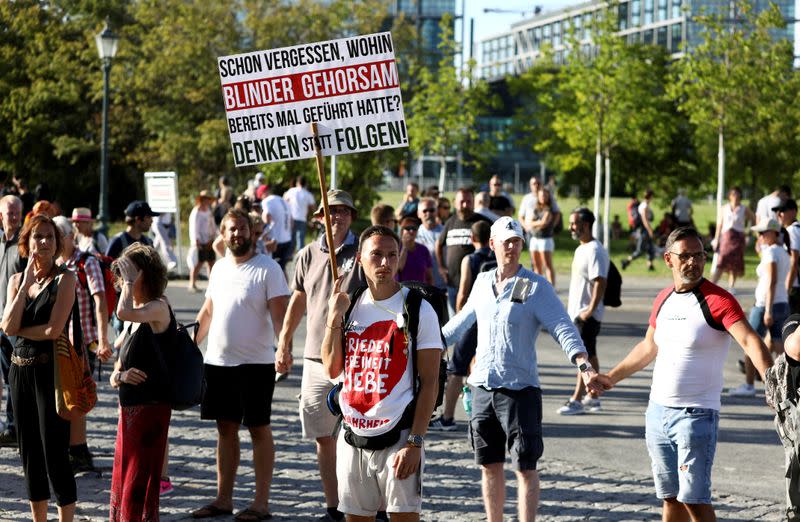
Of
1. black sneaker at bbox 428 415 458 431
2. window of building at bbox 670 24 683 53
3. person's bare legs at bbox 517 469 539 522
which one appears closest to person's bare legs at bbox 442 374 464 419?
black sneaker at bbox 428 415 458 431

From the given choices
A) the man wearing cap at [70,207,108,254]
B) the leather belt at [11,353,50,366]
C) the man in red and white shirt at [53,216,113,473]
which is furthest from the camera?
the man wearing cap at [70,207,108,254]

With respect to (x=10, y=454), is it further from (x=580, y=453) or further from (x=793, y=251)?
(x=793, y=251)

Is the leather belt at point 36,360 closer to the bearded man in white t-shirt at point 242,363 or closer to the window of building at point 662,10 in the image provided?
the bearded man in white t-shirt at point 242,363

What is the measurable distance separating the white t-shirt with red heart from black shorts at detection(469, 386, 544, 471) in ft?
4.72

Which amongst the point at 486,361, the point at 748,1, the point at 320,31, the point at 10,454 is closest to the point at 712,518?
the point at 486,361

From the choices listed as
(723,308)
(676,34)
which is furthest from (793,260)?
(676,34)

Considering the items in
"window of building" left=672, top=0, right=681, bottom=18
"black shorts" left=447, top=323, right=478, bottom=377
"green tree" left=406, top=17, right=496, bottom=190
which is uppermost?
"window of building" left=672, top=0, right=681, bottom=18

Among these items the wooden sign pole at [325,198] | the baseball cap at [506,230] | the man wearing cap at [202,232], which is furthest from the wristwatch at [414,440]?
the man wearing cap at [202,232]

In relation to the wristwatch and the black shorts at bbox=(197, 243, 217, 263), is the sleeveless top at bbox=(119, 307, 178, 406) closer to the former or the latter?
the wristwatch

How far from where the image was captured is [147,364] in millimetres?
6238

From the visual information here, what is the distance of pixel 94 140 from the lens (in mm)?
44750

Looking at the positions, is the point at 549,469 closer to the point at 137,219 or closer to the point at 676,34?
the point at 137,219

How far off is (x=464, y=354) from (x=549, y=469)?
1.63m

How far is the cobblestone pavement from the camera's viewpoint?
7.21 m
